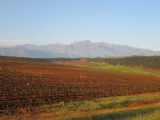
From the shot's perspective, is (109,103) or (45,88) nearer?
(109,103)

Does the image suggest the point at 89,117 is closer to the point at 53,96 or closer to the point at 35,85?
the point at 53,96

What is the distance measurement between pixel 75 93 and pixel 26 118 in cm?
1340

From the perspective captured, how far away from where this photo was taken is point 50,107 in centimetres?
2312

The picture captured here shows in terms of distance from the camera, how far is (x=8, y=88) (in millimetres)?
29562

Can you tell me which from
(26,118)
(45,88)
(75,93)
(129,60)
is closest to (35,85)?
(45,88)

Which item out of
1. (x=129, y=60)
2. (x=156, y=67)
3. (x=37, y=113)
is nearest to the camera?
(x=37, y=113)

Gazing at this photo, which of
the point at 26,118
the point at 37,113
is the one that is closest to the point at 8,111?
the point at 37,113

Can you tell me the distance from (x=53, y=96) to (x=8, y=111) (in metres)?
7.71

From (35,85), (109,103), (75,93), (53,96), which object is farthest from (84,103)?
(35,85)

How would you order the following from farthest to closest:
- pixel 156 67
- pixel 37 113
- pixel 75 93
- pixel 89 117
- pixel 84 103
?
pixel 156 67 → pixel 75 93 → pixel 84 103 → pixel 37 113 → pixel 89 117

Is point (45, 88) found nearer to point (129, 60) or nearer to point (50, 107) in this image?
point (50, 107)

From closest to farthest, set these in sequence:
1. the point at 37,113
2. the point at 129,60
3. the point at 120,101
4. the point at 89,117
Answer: the point at 89,117
the point at 37,113
the point at 120,101
the point at 129,60

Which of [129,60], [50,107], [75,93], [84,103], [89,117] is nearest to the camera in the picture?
[89,117]

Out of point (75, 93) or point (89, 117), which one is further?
point (75, 93)
